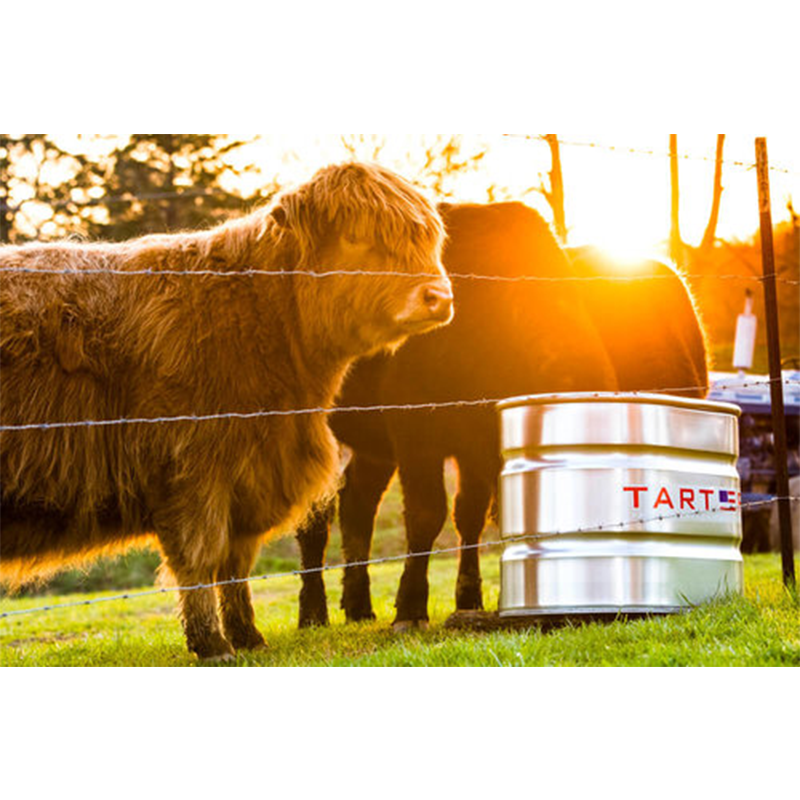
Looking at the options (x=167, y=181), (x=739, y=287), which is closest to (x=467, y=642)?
(x=167, y=181)

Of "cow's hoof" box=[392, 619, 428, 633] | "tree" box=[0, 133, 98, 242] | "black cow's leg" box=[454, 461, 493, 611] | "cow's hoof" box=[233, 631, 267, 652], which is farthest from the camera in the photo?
"tree" box=[0, 133, 98, 242]

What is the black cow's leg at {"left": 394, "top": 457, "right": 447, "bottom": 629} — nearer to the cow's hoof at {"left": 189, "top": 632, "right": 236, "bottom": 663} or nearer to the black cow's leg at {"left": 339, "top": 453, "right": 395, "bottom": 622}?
the black cow's leg at {"left": 339, "top": 453, "right": 395, "bottom": 622}

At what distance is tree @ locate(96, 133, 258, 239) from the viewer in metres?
12.4

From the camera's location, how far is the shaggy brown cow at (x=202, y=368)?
3887 mm

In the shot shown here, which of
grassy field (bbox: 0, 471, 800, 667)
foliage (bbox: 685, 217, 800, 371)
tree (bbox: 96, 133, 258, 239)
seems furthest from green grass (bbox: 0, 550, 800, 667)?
foliage (bbox: 685, 217, 800, 371)

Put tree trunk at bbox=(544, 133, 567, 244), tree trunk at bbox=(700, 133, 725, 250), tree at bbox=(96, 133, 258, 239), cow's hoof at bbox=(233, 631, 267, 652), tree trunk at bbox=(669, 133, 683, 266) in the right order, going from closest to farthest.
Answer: cow's hoof at bbox=(233, 631, 267, 652), tree trunk at bbox=(544, 133, 567, 244), tree trunk at bbox=(669, 133, 683, 266), tree trunk at bbox=(700, 133, 725, 250), tree at bbox=(96, 133, 258, 239)

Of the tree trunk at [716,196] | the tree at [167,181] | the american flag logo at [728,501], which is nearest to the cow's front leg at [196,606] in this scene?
the american flag logo at [728,501]

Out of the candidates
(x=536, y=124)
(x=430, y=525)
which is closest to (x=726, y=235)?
(x=536, y=124)

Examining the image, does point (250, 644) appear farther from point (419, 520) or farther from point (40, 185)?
point (40, 185)

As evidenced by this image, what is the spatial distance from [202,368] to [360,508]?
1984mm

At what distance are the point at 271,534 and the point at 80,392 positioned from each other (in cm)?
99

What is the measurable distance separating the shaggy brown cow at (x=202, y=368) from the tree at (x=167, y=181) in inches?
321

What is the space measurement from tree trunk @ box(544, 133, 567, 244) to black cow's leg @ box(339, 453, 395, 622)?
9.95 feet

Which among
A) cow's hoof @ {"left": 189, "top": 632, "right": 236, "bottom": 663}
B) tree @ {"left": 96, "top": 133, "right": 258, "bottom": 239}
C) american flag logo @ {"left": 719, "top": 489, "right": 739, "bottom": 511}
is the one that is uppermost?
tree @ {"left": 96, "top": 133, "right": 258, "bottom": 239}
